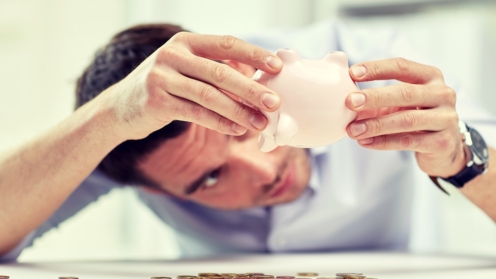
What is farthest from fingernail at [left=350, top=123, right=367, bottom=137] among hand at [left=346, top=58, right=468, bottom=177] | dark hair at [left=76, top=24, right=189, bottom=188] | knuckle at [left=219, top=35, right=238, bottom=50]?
dark hair at [left=76, top=24, right=189, bottom=188]

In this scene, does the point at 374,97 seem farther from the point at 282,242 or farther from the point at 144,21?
the point at 144,21

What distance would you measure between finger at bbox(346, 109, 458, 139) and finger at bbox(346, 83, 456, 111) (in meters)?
0.01

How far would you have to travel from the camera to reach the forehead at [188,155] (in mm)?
1186

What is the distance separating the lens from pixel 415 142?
0.89 meters

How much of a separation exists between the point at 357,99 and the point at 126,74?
555 millimetres

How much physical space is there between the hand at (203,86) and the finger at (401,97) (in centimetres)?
12

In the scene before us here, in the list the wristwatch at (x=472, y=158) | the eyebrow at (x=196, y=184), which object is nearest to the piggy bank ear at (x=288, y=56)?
the wristwatch at (x=472, y=158)

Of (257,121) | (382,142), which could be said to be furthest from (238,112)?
(382,142)

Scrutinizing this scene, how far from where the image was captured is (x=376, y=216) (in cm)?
164

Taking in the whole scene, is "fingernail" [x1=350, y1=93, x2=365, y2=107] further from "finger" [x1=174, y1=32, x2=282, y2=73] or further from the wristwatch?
the wristwatch

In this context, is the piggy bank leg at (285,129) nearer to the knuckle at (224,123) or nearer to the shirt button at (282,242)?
the knuckle at (224,123)

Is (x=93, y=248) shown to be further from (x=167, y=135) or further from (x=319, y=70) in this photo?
(x=319, y=70)

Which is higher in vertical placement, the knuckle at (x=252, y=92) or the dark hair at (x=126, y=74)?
the dark hair at (x=126, y=74)

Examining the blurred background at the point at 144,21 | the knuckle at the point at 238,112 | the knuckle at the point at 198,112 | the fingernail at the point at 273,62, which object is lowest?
the knuckle at the point at 238,112
